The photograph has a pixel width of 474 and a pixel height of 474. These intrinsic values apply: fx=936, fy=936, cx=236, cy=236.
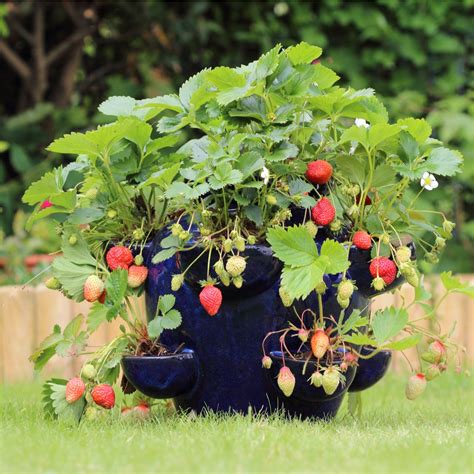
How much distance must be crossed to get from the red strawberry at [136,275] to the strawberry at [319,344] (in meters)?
0.41

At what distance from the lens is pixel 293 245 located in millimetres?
1892

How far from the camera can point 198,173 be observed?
1947 millimetres

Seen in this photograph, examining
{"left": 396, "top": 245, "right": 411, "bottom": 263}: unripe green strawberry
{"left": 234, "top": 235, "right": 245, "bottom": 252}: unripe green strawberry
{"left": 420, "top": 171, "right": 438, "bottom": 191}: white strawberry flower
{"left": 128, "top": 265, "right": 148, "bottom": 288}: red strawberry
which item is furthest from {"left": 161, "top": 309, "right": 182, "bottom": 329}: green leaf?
{"left": 420, "top": 171, "right": 438, "bottom": 191}: white strawberry flower

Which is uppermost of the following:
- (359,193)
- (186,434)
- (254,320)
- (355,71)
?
(355,71)

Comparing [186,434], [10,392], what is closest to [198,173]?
[186,434]

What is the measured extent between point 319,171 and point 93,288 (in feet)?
1.79

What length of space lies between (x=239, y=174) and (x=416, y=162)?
16.2 inches

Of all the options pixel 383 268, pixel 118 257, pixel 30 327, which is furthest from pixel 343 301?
pixel 30 327

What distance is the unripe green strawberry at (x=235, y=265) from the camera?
1.88 m

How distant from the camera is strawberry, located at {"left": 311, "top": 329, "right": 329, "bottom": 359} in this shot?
1.90 m

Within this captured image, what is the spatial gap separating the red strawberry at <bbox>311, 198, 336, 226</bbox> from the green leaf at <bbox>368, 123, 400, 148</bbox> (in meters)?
0.16

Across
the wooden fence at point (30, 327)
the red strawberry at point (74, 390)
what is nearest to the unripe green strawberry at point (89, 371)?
the red strawberry at point (74, 390)

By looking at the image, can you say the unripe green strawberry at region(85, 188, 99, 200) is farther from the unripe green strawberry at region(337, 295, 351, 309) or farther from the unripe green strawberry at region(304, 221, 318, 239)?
the unripe green strawberry at region(337, 295, 351, 309)

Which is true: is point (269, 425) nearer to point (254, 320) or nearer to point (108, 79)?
point (254, 320)
